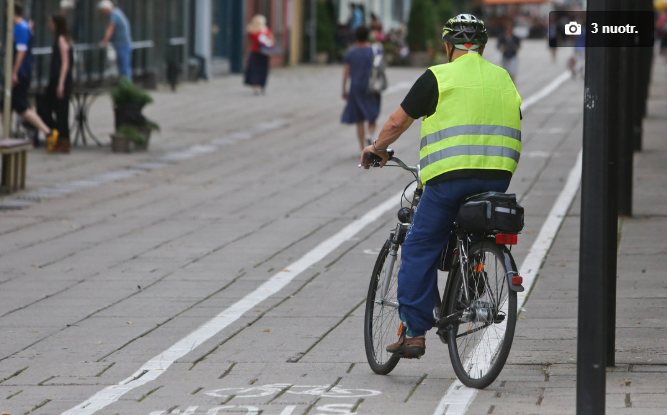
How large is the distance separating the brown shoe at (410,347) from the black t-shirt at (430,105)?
0.77 meters

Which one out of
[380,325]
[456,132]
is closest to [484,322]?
[380,325]

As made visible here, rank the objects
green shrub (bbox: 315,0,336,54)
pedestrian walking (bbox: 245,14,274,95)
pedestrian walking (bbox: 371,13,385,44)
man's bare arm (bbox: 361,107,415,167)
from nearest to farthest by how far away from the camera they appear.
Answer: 1. man's bare arm (bbox: 361,107,415,167)
2. pedestrian walking (bbox: 245,14,274,95)
3. pedestrian walking (bbox: 371,13,385,44)
4. green shrub (bbox: 315,0,336,54)

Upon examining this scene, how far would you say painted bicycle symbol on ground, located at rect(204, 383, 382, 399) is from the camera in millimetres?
5238

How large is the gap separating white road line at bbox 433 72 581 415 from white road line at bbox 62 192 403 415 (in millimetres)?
1453

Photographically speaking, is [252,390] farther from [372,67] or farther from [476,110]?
[372,67]

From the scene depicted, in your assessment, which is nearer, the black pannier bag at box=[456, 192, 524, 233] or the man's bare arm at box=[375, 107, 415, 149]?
the black pannier bag at box=[456, 192, 524, 233]

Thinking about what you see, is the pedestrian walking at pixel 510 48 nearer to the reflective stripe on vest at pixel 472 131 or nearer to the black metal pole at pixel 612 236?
the black metal pole at pixel 612 236

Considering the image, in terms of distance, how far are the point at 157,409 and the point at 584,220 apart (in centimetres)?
199

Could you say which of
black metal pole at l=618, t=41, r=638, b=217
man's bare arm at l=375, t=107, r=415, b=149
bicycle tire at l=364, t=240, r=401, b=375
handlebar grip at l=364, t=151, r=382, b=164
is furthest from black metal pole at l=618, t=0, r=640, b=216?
man's bare arm at l=375, t=107, r=415, b=149

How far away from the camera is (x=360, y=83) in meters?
15.8

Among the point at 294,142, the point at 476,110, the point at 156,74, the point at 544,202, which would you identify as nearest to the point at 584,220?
the point at 476,110

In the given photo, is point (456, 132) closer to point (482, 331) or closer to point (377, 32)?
point (482, 331)

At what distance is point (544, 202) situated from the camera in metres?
11.7

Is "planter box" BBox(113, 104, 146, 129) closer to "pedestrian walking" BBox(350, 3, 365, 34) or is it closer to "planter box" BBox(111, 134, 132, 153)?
"planter box" BBox(111, 134, 132, 153)
